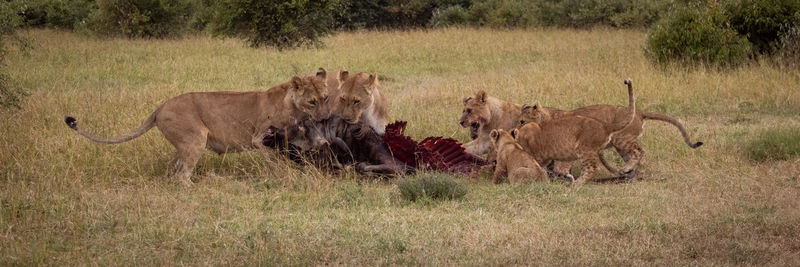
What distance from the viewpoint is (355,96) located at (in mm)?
8289

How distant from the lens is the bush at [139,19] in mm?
26656

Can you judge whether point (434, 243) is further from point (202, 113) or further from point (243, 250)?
point (202, 113)

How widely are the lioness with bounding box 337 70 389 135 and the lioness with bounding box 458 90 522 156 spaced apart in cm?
82

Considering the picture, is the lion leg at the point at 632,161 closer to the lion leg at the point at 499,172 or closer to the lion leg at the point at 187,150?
the lion leg at the point at 499,172

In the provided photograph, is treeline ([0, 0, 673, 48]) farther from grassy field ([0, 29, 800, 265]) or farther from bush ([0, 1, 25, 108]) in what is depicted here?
grassy field ([0, 29, 800, 265])

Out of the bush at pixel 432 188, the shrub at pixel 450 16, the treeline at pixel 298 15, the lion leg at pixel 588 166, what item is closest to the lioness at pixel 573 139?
the lion leg at pixel 588 166

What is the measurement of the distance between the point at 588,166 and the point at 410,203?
1769mm

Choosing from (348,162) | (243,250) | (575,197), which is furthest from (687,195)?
(243,250)

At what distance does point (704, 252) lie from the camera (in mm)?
5379

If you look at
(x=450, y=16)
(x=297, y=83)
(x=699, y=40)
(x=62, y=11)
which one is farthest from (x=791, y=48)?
(x=62, y=11)

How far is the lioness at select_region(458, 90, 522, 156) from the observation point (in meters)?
8.76

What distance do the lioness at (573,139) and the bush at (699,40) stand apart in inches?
279

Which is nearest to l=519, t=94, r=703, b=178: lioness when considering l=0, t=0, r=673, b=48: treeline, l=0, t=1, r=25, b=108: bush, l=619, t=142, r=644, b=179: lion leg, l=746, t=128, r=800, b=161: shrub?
l=619, t=142, r=644, b=179: lion leg

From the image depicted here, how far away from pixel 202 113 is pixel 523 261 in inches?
143
